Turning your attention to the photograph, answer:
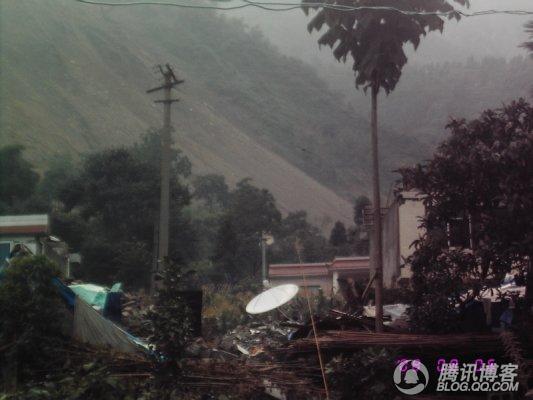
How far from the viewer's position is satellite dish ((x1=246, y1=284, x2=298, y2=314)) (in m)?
11.6

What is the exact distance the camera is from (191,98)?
191625 millimetres

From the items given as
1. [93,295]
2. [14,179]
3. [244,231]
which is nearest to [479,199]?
[93,295]

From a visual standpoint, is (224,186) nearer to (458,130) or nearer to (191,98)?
(458,130)

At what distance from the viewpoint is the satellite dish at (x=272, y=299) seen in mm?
11586

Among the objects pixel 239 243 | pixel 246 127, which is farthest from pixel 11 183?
pixel 246 127

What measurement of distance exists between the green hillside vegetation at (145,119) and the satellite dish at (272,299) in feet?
316

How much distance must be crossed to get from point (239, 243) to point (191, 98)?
14456 centimetres

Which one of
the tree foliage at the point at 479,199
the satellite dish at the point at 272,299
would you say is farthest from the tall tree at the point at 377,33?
the satellite dish at the point at 272,299

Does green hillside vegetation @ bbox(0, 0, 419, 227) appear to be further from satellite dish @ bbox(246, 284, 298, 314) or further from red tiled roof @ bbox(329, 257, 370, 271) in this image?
satellite dish @ bbox(246, 284, 298, 314)

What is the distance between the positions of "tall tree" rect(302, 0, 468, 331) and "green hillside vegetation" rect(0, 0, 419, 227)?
9693cm

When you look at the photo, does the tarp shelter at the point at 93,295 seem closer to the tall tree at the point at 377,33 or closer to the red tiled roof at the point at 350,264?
the tall tree at the point at 377,33

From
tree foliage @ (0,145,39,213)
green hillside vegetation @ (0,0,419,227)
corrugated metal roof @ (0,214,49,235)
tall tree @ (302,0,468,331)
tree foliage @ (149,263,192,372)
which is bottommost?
tree foliage @ (149,263,192,372)

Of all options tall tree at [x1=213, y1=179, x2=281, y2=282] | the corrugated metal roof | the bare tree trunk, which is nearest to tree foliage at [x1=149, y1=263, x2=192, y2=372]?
the bare tree trunk

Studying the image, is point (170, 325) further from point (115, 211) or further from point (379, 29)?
point (115, 211)
